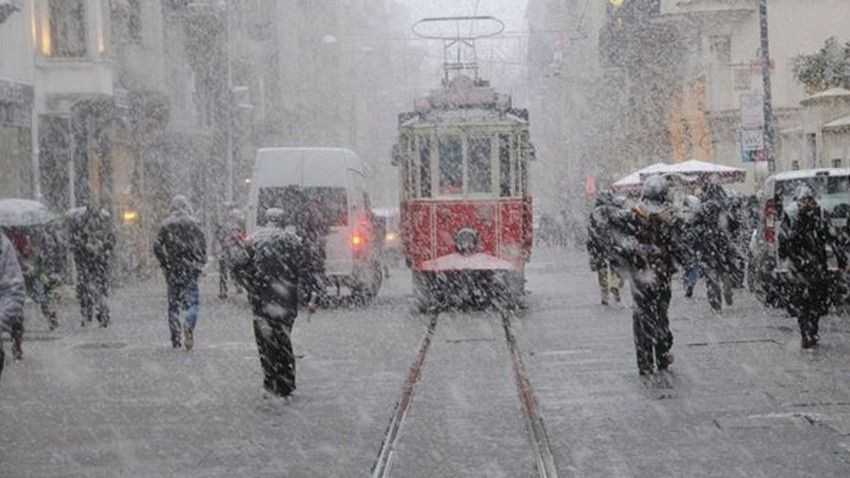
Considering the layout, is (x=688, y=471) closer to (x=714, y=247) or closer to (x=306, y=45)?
(x=714, y=247)

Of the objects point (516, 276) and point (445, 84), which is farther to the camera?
point (445, 84)

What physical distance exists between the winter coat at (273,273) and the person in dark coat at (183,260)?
4.43 meters

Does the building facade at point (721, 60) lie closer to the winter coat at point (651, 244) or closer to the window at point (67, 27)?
the window at point (67, 27)

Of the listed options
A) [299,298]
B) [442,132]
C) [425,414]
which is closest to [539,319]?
[442,132]

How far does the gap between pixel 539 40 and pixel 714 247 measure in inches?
3483

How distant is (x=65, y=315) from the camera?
1017 inches

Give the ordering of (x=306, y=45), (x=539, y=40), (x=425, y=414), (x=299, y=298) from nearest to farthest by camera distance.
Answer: (x=425, y=414)
(x=299, y=298)
(x=306, y=45)
(x=539, y=40)

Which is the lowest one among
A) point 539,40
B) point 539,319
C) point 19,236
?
point 539,319

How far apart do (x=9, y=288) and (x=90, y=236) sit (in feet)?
46.9

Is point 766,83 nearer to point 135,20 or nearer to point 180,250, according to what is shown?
point 135,20

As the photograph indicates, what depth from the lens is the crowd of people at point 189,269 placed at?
13.9m

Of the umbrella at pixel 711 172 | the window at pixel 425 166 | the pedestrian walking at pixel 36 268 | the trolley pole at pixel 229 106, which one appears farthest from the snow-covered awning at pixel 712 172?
the trolley pole at pixel 229 106

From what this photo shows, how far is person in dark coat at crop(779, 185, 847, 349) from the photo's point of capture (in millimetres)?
16562

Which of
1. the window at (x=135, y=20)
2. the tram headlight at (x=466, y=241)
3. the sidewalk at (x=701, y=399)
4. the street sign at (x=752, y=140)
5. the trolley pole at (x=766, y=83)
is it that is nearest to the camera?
the sidewalk at (x=701, y=399)
